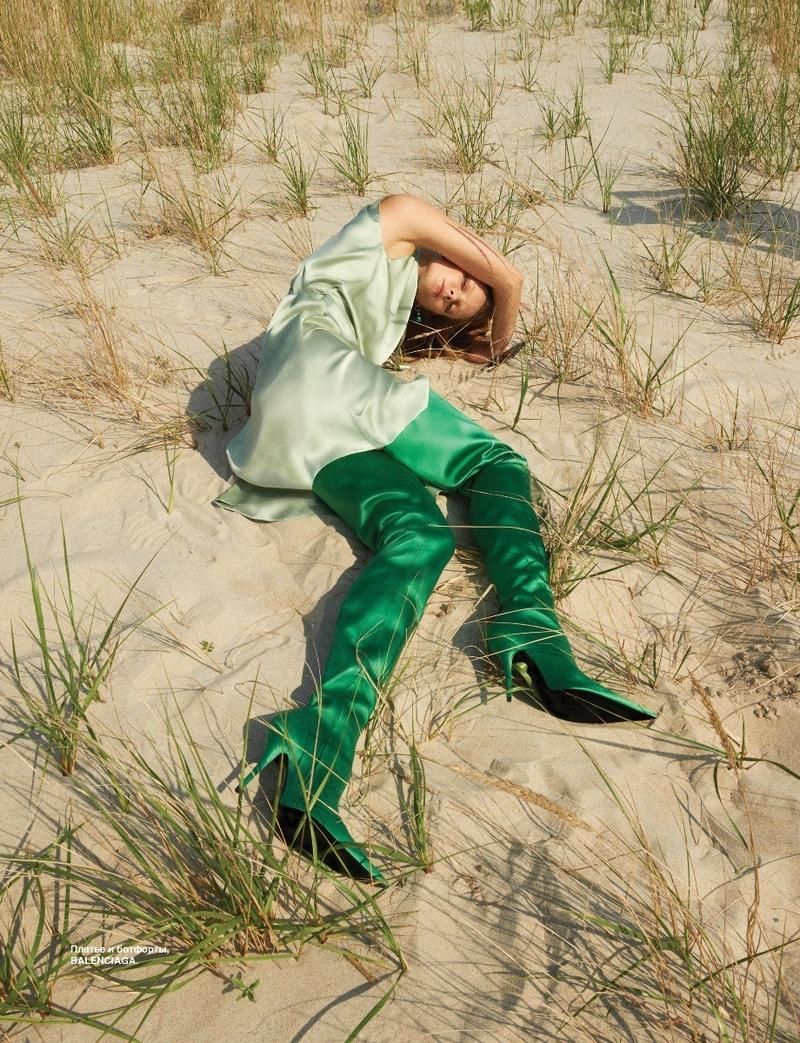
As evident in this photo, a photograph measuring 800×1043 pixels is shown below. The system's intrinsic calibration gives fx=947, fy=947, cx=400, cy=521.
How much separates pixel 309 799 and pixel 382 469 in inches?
40.9

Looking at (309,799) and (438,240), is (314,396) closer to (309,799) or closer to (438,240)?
(438,240)

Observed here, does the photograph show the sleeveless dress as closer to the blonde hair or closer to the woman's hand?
the woman's hand

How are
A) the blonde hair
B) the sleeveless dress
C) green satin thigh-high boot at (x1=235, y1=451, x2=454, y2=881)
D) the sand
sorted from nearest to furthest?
the sand < green satin thigh-high boot at (x1=235, y1=451, x2=454, y2=881) < the sleeveless dress < the blonde hair

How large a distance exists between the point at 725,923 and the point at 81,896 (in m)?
1.17

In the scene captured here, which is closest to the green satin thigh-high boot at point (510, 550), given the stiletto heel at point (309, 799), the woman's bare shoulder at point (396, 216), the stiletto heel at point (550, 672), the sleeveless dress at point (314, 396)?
the stiletto heel at point (550, 672)

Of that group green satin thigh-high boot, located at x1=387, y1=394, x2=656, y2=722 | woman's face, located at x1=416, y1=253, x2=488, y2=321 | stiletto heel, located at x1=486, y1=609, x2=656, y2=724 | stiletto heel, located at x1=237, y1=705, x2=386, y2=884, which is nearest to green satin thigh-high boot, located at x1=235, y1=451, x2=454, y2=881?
stiletto heel, located at x1=237, y1=705, x2=386, y2=884

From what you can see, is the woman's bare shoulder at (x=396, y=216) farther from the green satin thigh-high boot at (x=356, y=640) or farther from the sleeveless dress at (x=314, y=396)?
the green satin thigh-high boot at (x=356, y=640)

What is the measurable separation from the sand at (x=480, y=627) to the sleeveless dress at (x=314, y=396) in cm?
16

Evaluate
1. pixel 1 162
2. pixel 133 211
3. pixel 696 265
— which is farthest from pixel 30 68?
pixel 696 265

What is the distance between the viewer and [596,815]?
1.90 meters

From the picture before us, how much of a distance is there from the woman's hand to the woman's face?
0.05m

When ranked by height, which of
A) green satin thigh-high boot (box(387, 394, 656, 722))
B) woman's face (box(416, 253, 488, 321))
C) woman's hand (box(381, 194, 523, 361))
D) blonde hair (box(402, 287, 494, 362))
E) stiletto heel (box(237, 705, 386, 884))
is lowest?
stiletto heel (box(237, 705, 386, 884))

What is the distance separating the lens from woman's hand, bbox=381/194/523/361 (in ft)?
9.77

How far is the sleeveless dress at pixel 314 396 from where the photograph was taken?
2.59 meters
